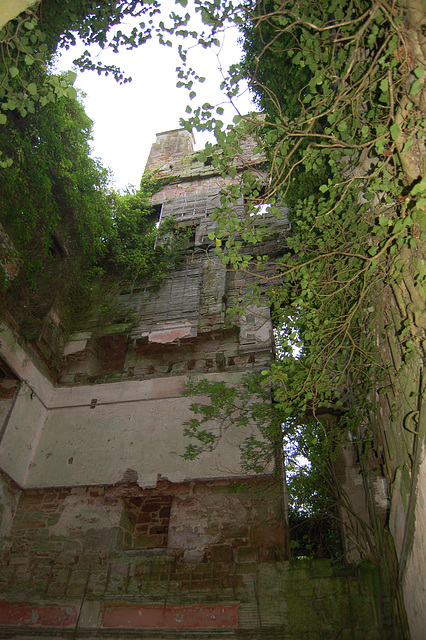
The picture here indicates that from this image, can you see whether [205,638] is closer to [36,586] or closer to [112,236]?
[36,586]

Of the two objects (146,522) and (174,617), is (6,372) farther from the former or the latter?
(174,617)

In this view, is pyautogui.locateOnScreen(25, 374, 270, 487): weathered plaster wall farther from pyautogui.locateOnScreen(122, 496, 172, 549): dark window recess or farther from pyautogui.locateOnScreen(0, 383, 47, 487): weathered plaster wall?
pyautogui.locateOnScreen(122, 496, 172, 549): dark window recess

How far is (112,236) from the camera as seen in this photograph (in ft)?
30.2

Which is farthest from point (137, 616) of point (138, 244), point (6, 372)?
point (138, 244)

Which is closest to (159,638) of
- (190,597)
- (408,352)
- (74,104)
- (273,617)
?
(190,597)

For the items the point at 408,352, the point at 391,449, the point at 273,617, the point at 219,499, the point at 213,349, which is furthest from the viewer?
the point at 213,349

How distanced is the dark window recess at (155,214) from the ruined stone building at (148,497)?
2.18 m

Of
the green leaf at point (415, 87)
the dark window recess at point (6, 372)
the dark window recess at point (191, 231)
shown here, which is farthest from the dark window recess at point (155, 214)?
the green leaf at point (415, 87)

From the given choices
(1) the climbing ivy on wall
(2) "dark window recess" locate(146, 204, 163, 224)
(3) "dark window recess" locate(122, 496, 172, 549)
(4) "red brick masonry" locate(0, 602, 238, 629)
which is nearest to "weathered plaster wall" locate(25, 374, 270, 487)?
Answer: (3) "dark window recess" locate(122, 496, 172, 549)

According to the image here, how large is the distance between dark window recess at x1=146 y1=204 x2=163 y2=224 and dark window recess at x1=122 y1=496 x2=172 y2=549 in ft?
22.5

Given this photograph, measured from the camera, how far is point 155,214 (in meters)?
11.1

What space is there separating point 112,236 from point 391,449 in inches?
297

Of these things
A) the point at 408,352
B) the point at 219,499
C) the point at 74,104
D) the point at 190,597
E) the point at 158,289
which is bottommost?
the point at 190,597

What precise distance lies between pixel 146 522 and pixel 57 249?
5.31 meters
